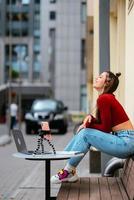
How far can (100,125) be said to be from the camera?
6.71 metres

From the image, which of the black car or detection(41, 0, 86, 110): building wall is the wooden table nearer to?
the black car

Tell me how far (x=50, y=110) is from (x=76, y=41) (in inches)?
1417

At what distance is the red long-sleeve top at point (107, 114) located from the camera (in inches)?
263

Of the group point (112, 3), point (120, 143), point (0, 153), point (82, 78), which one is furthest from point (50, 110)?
point (82, 78)

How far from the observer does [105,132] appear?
21.8 ft

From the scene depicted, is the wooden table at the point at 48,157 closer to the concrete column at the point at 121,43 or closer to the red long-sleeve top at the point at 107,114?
the red long-sleeve top at the point at 107,114

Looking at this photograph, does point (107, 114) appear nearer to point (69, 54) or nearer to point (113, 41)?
point (113, 41)

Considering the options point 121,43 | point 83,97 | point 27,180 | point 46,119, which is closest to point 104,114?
point 27,180

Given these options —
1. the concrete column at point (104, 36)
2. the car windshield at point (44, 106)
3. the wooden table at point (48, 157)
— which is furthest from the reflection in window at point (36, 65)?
the wooden table at point (48, 157)

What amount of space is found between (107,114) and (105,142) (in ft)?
1.12

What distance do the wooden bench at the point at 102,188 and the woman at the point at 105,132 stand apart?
0.45 ft

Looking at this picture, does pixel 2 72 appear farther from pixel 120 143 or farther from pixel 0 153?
pixel 120 143

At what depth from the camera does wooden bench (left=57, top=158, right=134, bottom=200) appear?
19.6 feet

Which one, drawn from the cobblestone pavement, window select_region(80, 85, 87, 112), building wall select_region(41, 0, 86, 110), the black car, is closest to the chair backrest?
the cobblestone pavement
